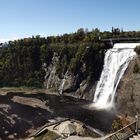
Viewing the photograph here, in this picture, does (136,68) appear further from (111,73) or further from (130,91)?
(111,73)

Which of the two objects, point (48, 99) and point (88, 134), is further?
point (48, 99)

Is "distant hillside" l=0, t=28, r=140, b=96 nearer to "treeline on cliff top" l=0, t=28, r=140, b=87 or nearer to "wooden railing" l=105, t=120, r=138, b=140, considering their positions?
"treeline on cliff top" l=0, t=28, r=140, b=87

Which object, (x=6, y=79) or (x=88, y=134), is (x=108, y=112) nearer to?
(x=88, y=134)

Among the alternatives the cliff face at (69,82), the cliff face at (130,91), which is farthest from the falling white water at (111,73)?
the cliff face at (69,82)

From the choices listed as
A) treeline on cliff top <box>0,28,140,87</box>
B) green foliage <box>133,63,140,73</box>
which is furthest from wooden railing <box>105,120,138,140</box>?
treeline on cliff top <box>0,28,140,87</box>

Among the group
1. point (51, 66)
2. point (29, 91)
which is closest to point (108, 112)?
point (29, 91)

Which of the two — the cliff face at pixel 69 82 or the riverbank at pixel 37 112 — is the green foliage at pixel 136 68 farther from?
the cliff face at pixel 69 82
